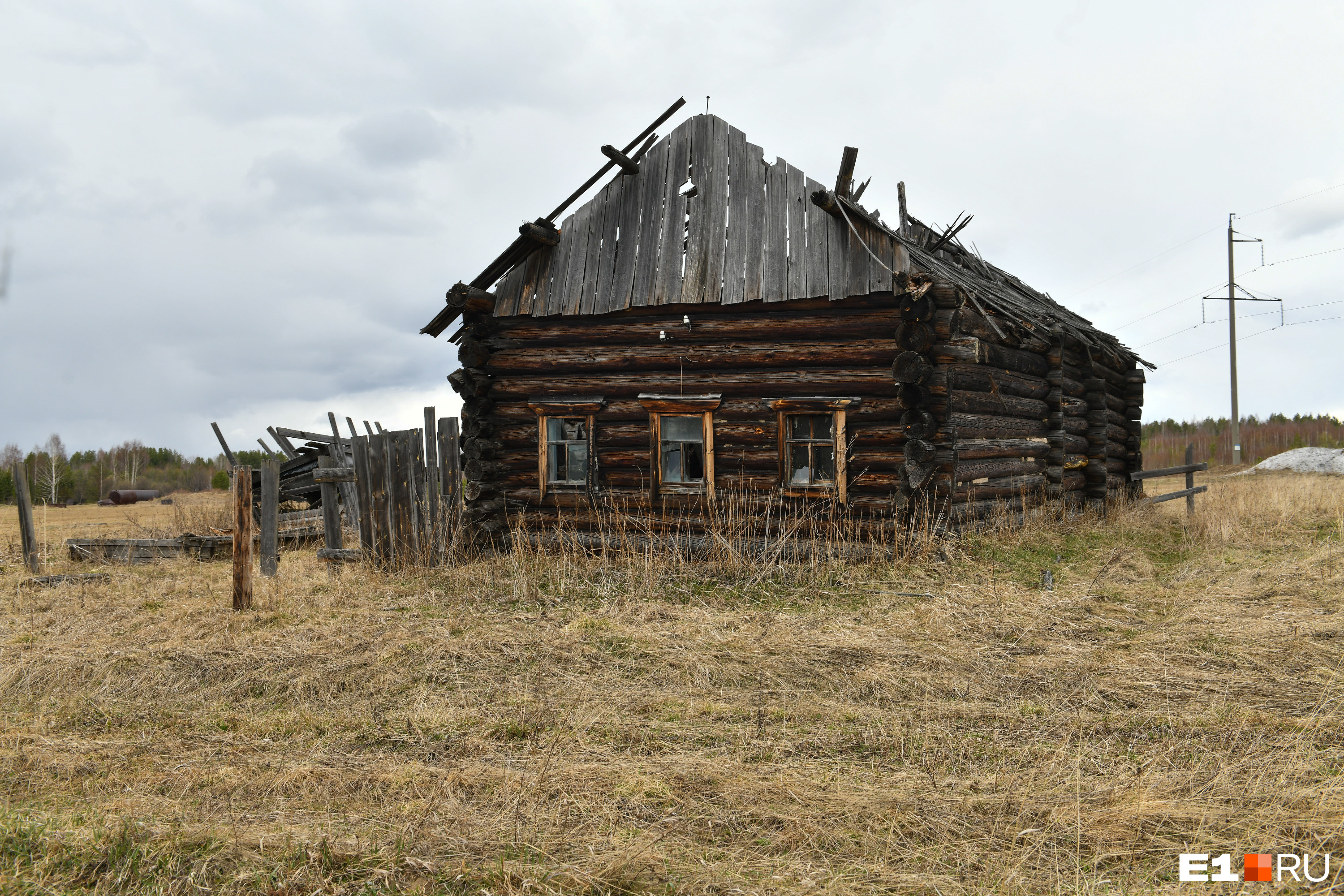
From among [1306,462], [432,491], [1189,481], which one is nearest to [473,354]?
[432,491]

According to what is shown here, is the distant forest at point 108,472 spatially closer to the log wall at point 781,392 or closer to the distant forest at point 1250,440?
the log wall at point 781,392

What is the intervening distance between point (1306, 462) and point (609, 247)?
29.1m

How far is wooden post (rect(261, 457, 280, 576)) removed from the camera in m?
9.95

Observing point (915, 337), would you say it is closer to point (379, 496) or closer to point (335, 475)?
point (379, 496)

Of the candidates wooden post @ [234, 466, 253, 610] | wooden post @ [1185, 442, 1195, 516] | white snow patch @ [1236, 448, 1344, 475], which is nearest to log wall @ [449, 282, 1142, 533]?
wooden post @ [234, 466, 253, 610]

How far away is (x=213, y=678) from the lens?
602 cm

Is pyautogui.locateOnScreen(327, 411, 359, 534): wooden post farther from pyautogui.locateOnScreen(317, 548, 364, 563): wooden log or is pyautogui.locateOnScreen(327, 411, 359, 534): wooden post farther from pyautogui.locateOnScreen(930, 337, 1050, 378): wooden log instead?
pyautogui.locateOnScreen(930, 337, 1050, 378): wooden log

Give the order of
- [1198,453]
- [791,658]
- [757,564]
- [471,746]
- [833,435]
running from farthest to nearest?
[1198,453]
[833,435]
[757,564]
[791,658]
[471,746]

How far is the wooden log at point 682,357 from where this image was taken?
395 inches

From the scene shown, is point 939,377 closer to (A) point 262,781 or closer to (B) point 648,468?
(B) point 648,468

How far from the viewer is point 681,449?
10969 mm

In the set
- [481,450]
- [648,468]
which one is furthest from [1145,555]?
[481,450]

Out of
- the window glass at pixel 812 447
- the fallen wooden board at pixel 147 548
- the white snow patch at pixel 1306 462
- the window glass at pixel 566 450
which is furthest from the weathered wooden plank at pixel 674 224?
the white snow patch at pixel 1306 462

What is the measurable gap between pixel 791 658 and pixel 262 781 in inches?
138
